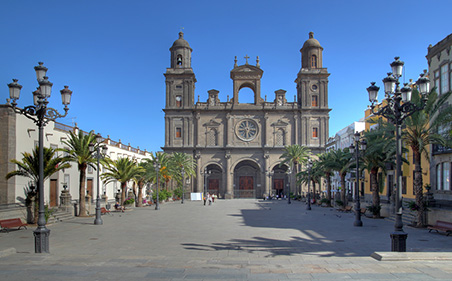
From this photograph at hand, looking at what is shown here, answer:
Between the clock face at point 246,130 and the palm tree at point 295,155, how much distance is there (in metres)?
6.96

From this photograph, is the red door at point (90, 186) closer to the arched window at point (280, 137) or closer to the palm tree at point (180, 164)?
the palm tree at point (180, 164)

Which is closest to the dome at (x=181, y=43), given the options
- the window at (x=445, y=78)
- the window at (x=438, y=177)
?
the window at (x=445, y=78)

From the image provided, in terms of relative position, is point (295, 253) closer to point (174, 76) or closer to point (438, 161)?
point (438, 161)

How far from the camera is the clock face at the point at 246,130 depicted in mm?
62125

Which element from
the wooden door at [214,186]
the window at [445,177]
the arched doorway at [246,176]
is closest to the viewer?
the window at [445,177]

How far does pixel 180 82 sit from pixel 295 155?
21589 mm

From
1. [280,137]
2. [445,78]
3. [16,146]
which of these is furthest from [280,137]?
[16,146]

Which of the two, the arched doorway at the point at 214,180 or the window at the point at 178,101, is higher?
the window at the point at 178,101

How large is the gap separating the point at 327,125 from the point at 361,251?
161 feet

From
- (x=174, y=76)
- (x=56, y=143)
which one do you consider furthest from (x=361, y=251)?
(x=174, y=76)

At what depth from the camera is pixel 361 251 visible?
13.2 m

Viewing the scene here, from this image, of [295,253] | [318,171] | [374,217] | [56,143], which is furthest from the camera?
[318,171]

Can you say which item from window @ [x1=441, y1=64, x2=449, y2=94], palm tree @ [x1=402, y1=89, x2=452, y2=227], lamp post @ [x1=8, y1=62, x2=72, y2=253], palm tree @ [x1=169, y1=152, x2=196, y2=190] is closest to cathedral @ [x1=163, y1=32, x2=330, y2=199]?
palm tree @ [x1=169, y1=152, x2=196, y2=190]

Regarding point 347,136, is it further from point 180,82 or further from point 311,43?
point 180,82
